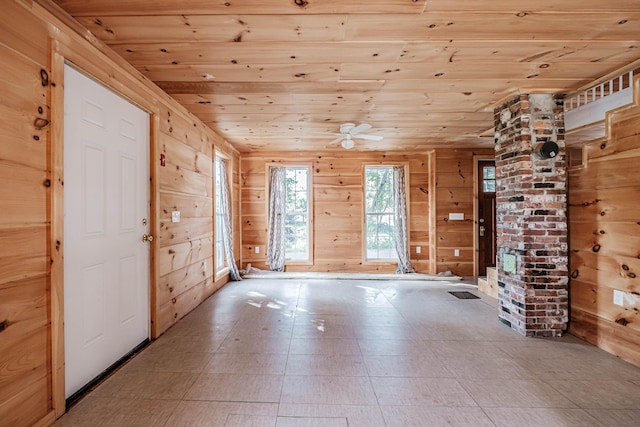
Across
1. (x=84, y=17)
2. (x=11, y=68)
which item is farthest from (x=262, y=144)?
(x=11, y=68)

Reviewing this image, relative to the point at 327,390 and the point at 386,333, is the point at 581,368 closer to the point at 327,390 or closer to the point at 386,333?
the point at 386,333

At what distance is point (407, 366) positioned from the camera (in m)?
2.38

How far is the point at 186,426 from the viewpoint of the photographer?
1.71 metres

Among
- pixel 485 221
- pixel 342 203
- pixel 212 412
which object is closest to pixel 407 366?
pixel 212 412

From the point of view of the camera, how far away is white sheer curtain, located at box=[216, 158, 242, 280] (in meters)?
5.14

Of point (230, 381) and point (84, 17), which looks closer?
point (84, 17)

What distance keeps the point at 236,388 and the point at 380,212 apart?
15.4ft

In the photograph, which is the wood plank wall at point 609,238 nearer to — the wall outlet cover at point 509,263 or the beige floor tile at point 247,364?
the wall outlet cover at point 509,263

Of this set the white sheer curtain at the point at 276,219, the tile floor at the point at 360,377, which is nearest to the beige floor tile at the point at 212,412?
the tile floor at the point at 360,377

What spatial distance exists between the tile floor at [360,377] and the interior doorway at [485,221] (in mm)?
2691

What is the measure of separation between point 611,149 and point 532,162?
585 millimetres

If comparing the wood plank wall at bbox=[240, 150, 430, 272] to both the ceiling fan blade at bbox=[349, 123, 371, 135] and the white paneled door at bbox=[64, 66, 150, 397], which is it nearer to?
the ceiling fan blade at bbox=[349, 123, 371, 135]

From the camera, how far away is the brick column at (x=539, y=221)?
2.94 metres

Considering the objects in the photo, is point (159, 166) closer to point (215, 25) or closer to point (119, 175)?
point (119, 175)
